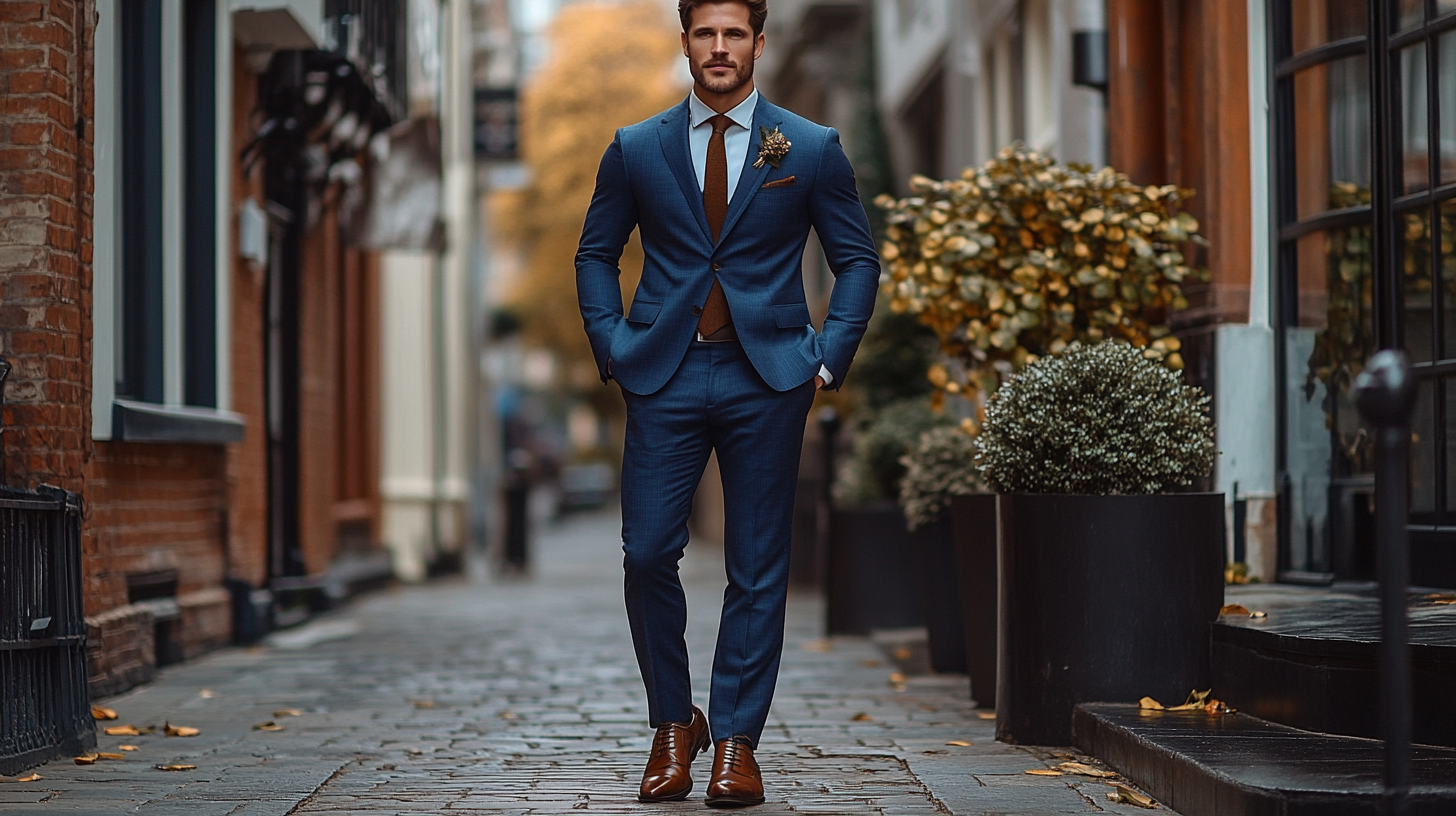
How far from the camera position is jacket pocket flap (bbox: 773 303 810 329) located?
4438mm

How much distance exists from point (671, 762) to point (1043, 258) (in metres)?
2.78

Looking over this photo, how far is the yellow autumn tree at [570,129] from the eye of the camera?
34.7 metres

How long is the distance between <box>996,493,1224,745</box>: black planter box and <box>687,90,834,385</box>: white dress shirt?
1464mm

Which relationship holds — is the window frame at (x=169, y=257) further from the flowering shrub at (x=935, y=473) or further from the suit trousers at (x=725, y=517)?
the flowering shrub at (x=935, y=473)

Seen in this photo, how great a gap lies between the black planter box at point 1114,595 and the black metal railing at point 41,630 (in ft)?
9.82

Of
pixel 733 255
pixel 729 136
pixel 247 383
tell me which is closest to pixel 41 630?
pixel 733 255

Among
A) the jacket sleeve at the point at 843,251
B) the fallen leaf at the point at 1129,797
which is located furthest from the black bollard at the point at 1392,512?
the jacket sleeve at the point at 843,251

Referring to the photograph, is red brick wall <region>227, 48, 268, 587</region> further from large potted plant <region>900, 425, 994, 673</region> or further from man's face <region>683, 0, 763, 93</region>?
man's face <region>683, 0, 763, 93</region>

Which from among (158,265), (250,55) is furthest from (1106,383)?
(250,55)

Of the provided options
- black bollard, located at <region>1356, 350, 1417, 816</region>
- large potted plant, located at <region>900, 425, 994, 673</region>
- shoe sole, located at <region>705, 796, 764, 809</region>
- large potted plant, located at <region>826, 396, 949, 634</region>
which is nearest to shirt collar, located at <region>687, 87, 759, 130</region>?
shoe sole, located at <region>705, 796, 764, 809</region>

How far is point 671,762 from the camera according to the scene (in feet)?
14.5

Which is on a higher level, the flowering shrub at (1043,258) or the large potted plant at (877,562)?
the flowering shrub at (1043,258)

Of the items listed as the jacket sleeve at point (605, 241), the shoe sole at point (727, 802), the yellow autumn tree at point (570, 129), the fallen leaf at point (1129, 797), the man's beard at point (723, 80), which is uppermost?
the yellow autumn tree at point (570, 129)

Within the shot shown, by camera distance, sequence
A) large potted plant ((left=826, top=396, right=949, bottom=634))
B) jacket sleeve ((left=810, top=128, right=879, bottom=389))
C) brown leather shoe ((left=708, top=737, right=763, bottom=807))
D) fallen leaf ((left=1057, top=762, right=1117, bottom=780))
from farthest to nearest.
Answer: large potted plant ((left=826, top=396, right=949, bottom=634)), fallen leaf ((left=1057, top=762, right=1117, bottom=780)), jacket sleeve ((left=810, top=128, right=879, bottom=389)), brown leather shoe ((left=708, top=737, right=763, bottom=807))
